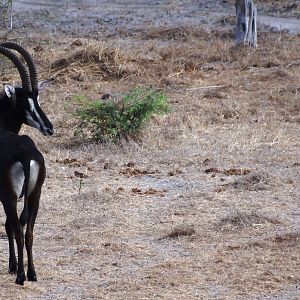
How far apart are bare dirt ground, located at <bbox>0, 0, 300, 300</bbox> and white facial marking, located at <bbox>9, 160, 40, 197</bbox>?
722 millimetres

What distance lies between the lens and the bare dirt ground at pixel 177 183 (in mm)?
7801

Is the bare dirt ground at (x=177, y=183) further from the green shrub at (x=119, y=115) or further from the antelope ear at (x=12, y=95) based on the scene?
the antelope ear at (x=12, y=95)

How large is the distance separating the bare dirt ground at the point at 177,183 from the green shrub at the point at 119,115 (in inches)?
8.6

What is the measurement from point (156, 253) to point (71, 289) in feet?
4.07

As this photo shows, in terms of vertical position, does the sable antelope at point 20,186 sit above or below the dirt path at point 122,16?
above

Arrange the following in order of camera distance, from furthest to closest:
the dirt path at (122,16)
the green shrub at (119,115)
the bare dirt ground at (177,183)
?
1. the dirt path at (122,16)
2. the green shrub at (119,115)
3. the bare dirt ground at (177,183)

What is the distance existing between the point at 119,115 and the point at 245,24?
35.9ft

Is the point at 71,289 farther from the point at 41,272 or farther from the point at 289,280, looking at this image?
the point at 289,280

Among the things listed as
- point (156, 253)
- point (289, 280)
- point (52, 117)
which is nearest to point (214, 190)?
point (156, 253)

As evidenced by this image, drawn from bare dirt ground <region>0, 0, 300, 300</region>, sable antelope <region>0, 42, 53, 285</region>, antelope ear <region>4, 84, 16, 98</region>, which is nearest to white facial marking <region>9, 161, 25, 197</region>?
sable antelope <region>0, 42, 53, 285</region>

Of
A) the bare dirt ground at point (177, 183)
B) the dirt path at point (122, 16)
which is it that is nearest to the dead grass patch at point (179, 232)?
the bare dirt ground at point (177, 183)

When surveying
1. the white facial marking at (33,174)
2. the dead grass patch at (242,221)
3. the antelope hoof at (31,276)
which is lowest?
the dead grass patch at (242,221)

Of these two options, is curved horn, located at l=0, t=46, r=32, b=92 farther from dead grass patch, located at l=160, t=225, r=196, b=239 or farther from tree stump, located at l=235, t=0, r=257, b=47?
tree stump, located at l=235, t=0, r=257, b=47

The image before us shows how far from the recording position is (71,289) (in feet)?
24.7
